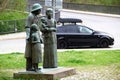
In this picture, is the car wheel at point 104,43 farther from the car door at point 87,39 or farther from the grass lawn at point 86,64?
the grass lawn at point 86,64

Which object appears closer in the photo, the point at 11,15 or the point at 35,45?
the point at 35,45

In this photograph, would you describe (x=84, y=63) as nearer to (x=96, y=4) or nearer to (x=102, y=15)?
(x=102, y=15)

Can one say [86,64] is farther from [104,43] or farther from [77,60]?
[104,43]

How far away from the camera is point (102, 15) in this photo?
62281 millimetres

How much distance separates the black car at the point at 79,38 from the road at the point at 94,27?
86 cm

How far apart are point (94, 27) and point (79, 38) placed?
16.9 metres

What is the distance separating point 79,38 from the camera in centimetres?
3266

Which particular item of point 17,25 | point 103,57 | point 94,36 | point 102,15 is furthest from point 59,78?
point 102,15

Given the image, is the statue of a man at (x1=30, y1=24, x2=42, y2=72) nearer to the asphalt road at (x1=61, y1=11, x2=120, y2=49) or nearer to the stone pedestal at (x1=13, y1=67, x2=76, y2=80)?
the stone pedestal at (x1=13, y1=67, x2=76, y2=80)

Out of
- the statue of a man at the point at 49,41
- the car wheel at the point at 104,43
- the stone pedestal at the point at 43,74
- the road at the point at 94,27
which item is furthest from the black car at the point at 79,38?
the stone pedestal at the point at 43,74

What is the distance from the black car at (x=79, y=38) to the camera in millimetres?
32469

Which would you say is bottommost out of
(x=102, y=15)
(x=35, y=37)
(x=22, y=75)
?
(x=102, y=15)

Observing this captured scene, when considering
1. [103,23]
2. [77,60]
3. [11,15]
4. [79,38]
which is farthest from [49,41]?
[103,23]

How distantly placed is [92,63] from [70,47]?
12060mm
